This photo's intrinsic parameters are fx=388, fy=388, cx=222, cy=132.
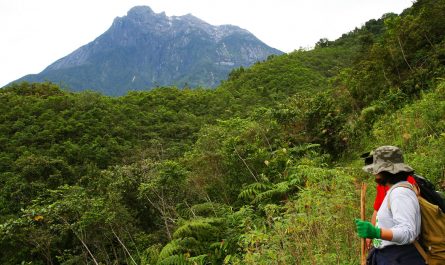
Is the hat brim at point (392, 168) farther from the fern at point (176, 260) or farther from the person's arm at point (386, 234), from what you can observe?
the fern at point (176, 260)

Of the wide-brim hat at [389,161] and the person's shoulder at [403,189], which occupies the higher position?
the wide-brim hat at [389,161]

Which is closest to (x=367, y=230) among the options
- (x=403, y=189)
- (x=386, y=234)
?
(x=386, y=234)

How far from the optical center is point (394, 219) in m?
2.35

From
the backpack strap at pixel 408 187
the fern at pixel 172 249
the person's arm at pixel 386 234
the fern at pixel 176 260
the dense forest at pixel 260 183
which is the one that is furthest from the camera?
the fern at pixel 172 249

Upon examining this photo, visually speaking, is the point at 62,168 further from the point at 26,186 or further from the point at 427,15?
the point at 427,15

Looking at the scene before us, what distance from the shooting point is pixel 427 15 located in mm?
11727

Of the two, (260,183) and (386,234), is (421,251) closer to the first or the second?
(386,234)

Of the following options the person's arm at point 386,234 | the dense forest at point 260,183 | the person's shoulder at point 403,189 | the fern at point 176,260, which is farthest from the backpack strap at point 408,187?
the fern at point 176,260

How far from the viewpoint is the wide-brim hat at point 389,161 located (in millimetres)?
2496

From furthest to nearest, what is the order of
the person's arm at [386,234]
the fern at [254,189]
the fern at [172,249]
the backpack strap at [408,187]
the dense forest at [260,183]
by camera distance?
the fern at [254,189], the fern at [172,249], the dense forest at [260,183], the backpack strap at [408,187], the person's arm at [386,234]

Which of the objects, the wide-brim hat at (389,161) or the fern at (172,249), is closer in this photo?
the wide-brim hat at (389,161)

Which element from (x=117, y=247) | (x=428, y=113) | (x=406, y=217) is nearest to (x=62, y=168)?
(x=117, y=247)

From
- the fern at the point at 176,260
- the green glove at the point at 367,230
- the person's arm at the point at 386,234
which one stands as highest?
the green glove at the point at 367,230

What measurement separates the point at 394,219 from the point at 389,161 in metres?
0.40
